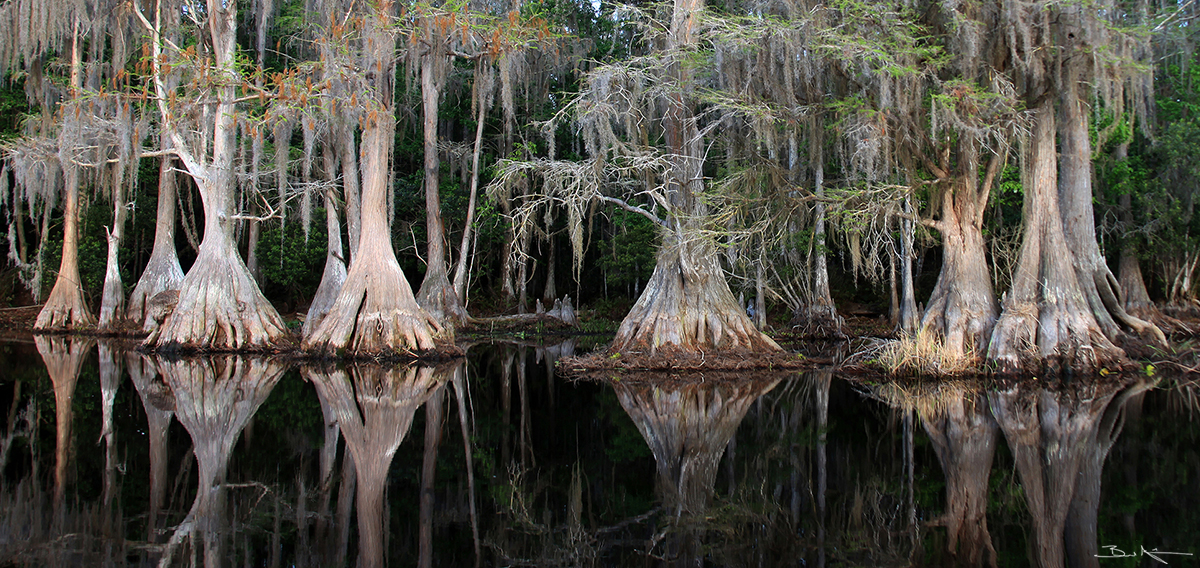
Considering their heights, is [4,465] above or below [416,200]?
below

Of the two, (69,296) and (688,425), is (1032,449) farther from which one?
(69,296)

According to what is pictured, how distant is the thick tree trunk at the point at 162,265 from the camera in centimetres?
1817

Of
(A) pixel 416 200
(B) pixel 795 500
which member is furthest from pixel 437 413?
(A) pixel 416 200

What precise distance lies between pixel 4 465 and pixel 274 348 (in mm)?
8611

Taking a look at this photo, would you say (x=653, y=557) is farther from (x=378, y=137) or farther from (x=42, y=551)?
(x=378, y=137)

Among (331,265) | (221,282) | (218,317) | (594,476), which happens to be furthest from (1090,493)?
(331,265)

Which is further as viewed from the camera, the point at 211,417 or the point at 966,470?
Result: the point at 211,417

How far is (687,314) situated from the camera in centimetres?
1252

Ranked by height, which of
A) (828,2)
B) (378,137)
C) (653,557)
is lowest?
(653,557)

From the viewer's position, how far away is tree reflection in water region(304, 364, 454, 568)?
469cm

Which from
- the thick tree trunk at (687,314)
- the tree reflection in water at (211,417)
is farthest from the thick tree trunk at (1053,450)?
the tree reflection in water at (211,417)

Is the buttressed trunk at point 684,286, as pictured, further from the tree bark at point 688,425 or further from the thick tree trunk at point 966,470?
the thick tree trunk at point 966,470

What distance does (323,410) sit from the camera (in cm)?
825

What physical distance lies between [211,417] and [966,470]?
6639 millimetres
